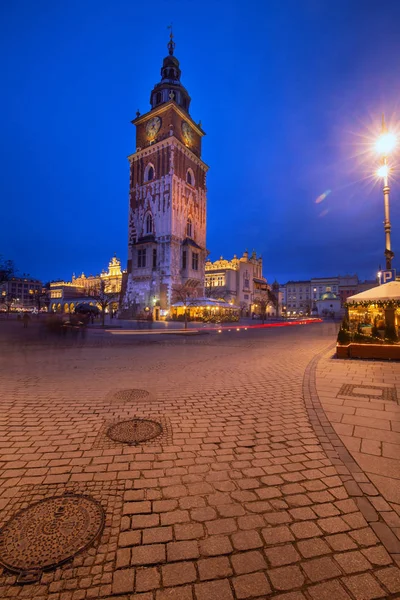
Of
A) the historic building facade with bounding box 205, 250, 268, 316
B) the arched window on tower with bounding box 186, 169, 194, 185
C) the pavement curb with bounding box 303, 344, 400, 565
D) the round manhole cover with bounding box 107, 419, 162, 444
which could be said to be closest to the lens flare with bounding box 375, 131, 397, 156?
the pavement curb with bounding box 303, 344, 400, 565

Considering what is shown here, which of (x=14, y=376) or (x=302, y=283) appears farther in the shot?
(x=302, y=283)

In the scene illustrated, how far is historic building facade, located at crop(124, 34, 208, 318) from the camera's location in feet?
140

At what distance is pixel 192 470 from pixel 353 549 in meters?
1.64

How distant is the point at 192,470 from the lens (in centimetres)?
314

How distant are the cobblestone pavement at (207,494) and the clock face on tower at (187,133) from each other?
52.3 m

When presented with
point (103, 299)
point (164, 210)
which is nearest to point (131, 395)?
point (103, 299)

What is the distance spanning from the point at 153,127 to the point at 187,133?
6022mm

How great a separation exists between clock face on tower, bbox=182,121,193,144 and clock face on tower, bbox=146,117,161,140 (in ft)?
14.3

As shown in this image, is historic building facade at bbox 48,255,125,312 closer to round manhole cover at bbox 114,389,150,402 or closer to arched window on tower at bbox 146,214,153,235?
arched window on tower at bbox 146,214,153,235

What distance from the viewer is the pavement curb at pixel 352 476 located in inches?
87.4

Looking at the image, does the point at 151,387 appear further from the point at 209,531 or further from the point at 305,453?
the point at 209,531

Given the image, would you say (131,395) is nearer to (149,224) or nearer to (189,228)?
(149,224)

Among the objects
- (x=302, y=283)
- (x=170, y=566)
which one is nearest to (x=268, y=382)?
(x=170, y=566)

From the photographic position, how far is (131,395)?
19.0 feet
